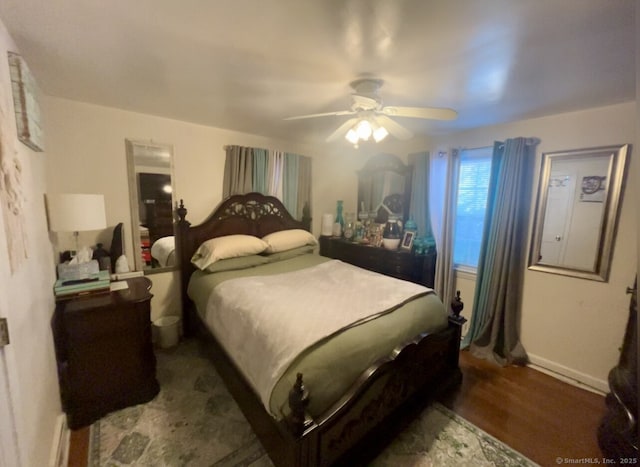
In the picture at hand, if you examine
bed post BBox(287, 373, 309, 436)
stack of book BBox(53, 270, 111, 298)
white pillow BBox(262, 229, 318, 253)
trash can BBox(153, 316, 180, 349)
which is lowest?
trash can BBox(153, 316, 180, 349)

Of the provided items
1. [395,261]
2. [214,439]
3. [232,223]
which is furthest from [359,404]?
[232,223]

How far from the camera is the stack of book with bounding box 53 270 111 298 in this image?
1.82m

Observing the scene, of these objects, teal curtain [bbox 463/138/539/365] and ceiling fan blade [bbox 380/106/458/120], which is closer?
ceiling fan blade [bbox 380/106/458/120]

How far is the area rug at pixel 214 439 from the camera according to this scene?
157 centimetres

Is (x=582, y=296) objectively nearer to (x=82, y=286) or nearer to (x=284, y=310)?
(x=284, y=310)

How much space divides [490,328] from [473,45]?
2.52m

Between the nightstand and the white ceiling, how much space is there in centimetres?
149

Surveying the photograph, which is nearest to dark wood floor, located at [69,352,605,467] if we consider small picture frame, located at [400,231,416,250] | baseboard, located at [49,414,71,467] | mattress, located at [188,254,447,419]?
baseboard, located at [49,414,71,467]

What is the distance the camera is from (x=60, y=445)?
1530mm

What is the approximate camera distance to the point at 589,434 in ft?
5.92

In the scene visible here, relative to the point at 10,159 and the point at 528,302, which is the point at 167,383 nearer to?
the point at 10,159

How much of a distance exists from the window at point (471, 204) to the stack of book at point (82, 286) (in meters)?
3.33

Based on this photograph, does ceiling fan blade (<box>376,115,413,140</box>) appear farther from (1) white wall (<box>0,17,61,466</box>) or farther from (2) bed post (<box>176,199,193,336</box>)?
(2) bed post (<box>176,199,193,336</box>)

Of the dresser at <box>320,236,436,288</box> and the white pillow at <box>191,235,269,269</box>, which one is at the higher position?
the white pillow at <box>191,235,269,269</box>
